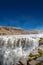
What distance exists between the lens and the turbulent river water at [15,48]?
1267 cm

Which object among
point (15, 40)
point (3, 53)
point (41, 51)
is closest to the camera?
point (41, 51)

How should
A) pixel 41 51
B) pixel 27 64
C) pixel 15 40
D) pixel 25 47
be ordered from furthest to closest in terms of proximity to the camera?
pixel 15 40 < pixel 25 47 < pixel 41 51 < pixel 27 64

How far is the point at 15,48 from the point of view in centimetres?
1477

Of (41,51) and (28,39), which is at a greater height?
(28,39)

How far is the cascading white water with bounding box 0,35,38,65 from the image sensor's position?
499 inches

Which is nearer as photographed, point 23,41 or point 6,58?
point 6,58

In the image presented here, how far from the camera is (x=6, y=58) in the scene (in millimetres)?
12805

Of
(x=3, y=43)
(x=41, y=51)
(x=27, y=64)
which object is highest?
(x=3, y=43)

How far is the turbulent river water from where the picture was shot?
12.7 m

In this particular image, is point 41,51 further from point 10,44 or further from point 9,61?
point 10,44

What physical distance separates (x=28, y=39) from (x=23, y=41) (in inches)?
17.8

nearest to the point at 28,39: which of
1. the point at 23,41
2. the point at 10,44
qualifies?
the point at 23,41

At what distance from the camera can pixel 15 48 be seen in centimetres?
1477

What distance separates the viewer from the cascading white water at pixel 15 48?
12679 millimetres
